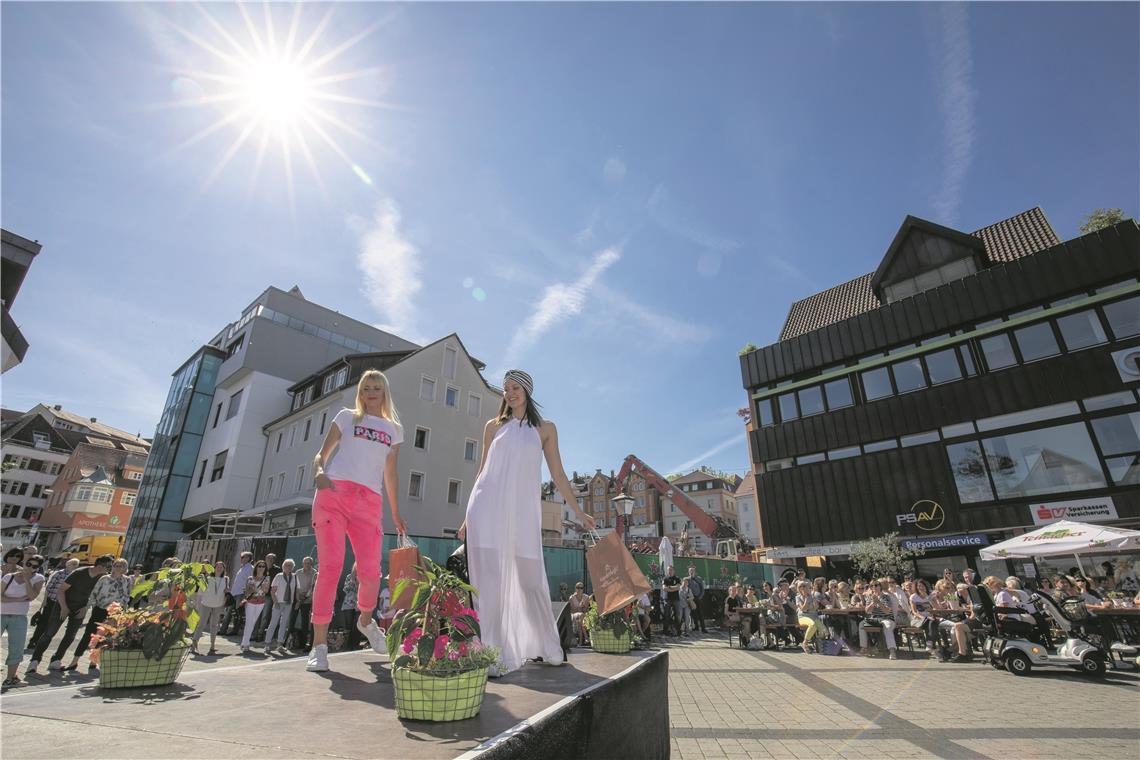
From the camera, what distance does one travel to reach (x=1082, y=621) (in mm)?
10484

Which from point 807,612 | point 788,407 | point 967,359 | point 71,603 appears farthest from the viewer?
point 788,407

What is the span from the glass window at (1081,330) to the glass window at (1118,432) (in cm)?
286

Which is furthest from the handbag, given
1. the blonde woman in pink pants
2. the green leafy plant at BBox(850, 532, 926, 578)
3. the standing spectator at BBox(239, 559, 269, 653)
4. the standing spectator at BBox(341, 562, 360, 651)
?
Answer: the green leafy plant at BBox(850, 532, 926, 578)

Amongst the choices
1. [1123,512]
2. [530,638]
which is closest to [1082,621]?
[1123,512]

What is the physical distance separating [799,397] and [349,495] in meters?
27.1

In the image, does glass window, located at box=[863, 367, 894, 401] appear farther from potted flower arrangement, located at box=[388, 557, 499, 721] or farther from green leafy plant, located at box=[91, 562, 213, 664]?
green leafy plant, located at box=[91, 562, 213, 664]

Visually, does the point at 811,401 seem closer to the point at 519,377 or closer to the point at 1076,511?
the point at 1076,511

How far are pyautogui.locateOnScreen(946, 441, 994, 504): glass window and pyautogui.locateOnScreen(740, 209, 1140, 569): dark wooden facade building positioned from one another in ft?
0.14

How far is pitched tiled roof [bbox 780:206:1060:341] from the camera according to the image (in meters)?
22.6

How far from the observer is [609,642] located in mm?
4785

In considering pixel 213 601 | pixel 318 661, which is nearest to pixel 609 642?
pixel 318 661

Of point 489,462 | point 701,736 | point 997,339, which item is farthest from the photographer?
point 997,339

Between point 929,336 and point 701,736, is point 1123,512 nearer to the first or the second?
point 929,336

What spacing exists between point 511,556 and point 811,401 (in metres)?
26.3
